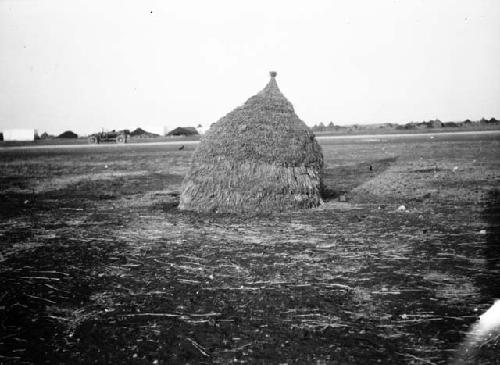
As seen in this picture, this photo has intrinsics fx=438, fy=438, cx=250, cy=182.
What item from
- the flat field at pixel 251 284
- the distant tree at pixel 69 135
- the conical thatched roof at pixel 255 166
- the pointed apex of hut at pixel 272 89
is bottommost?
the flat field at pixel 251 284

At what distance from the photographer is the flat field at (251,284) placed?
15.0ft

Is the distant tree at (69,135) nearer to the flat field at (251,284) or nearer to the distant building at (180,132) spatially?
the distant building at (180,132)

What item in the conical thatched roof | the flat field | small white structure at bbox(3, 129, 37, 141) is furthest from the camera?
small white structure at bbox(3, 129, 37, 141)

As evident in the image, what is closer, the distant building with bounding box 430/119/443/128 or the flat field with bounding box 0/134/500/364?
the flat field with bounding box 0/134/500/364

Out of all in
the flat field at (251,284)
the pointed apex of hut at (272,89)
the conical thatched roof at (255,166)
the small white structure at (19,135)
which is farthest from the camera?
the small white structure at (19,135)

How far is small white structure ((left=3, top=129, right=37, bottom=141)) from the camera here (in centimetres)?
10103

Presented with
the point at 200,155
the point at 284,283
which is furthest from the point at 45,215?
the point at 284,283

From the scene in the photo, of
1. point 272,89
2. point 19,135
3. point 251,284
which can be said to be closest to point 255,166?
point 272,89

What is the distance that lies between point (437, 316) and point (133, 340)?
3.51 meters

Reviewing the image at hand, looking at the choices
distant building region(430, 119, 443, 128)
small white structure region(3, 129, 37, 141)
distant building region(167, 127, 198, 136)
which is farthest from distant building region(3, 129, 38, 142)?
distant building region(430, 119, 443, 128)

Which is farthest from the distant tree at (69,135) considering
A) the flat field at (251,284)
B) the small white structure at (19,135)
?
the flat field at (251,284)

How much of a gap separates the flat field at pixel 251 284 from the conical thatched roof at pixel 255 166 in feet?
2.16

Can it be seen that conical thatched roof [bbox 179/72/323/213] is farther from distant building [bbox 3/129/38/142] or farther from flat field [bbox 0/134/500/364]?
distant building [bbox 3/129/38/142]

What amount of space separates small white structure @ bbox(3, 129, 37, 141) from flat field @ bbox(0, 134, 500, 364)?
10095cm
